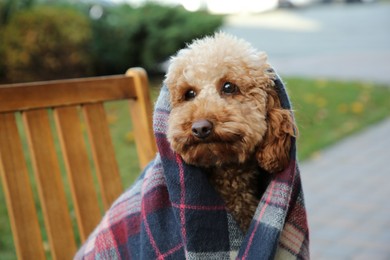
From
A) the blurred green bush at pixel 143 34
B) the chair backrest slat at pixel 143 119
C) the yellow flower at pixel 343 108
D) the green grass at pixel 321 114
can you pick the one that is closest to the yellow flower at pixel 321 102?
the green grass at pixel 321 114

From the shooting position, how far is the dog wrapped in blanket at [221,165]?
1.47 metres

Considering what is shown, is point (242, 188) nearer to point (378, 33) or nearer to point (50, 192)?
point (50, 192)

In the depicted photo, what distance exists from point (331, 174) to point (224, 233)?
12.4 ft

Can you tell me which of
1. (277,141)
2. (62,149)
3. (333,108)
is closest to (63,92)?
(62,149)

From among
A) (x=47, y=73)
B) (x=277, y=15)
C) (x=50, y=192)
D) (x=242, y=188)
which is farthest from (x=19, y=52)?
(x=277, y=15)

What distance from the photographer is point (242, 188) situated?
5.34ft

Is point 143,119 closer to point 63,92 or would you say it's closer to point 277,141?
point 63,92

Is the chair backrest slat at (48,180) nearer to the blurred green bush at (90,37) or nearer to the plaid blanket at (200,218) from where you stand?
the plaid blanket at (200,218)

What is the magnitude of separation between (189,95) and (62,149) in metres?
0.66

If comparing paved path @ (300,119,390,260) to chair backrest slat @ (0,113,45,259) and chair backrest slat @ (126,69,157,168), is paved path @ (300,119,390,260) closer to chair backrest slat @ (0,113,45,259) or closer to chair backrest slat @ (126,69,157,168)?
chair backrest slat @ (126,69,157,168)

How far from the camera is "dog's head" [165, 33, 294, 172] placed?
4.77 feet

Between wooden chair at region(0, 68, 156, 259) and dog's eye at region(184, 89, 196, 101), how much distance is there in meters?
0.53

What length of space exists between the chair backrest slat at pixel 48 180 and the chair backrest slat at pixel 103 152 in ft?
0.58

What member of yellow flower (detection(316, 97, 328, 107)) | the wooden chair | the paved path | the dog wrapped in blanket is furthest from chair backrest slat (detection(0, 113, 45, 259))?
yellow flower (detection(316, 97, 328, 107))
